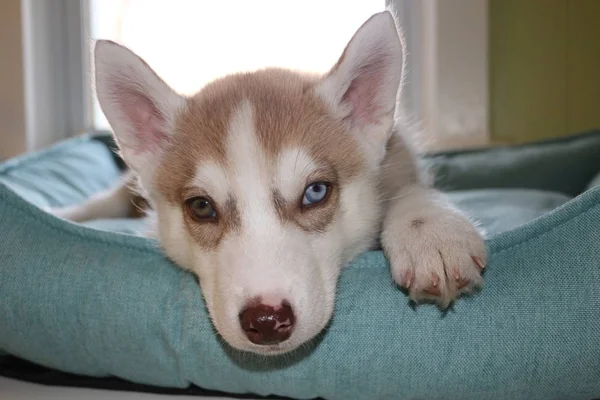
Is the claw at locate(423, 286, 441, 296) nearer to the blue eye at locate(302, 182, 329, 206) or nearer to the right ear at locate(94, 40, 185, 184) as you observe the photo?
the blue eye at locate(302, 182, 329, 206)

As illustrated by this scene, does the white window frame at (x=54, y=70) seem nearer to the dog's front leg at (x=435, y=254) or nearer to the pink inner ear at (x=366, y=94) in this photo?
the pink inner ear at (x=366, y=94)

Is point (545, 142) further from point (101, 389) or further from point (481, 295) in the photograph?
point (101, 389)

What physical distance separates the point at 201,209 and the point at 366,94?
56cm

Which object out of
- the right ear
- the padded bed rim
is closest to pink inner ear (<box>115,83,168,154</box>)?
the right ear

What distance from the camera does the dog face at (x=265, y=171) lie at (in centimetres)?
138

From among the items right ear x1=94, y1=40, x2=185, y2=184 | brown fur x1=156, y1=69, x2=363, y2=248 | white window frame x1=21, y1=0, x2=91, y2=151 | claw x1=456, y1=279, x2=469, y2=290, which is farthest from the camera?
white window frame x1=21, y1=0, x2=91, y2=151

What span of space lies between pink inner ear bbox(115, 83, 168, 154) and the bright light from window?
293 cm

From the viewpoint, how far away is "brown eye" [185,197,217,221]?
1610mm

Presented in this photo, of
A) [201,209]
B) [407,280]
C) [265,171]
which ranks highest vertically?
[265,171]

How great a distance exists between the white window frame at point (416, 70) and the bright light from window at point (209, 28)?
0.84 ft

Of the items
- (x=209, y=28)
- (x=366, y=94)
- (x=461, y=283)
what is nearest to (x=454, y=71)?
(x=209, y=28)

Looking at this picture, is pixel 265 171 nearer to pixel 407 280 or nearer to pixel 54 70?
pixel 407 280

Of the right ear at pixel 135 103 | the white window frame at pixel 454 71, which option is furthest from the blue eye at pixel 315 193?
the white window frame at pixel 454 71

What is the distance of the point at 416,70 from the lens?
4.59 metres
